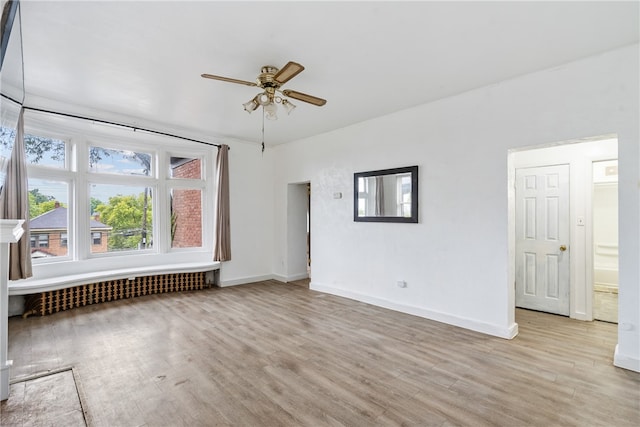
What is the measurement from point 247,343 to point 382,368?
4.61 ft

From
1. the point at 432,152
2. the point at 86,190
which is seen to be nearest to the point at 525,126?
the point at 432,152

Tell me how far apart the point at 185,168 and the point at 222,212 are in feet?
3.91

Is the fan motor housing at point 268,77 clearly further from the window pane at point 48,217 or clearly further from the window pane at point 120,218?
the window pane at point 48,217

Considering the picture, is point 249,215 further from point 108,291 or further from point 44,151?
point 44,151

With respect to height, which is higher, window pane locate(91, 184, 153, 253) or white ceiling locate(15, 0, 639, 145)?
white ceiling locate(15, 0, 639, 145)

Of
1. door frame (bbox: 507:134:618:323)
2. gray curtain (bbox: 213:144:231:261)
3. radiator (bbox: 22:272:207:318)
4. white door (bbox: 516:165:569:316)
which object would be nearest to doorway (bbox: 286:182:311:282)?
gray curtain (bbox: 213:144:231:261)

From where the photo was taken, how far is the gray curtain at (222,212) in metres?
5.56

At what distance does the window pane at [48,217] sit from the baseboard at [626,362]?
22.3 feet

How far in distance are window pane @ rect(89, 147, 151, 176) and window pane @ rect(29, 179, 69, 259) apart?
563 mm

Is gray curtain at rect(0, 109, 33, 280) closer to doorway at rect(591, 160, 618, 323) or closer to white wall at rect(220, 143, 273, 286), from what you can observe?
white wall at rect(220, 143, 273, 286)

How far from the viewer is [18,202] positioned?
378 cm

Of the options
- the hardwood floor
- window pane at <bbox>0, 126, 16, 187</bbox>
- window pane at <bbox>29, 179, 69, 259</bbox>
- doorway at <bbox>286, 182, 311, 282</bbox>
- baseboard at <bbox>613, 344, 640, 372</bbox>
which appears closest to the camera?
window pane at <bbox>0, 126, 16, 187</bbox>

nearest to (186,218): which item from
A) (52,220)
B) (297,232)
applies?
(52,220)

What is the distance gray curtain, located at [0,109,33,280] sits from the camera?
3710mm
